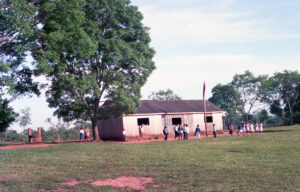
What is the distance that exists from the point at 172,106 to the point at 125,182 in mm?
28863

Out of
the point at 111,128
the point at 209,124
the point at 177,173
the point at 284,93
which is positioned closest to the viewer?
the point at 177,173

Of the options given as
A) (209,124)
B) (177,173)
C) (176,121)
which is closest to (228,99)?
(209,124)

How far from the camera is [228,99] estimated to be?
67188 mm

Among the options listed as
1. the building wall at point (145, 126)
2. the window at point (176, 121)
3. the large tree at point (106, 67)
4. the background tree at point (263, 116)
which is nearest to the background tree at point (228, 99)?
the background tree at point (263, 116)

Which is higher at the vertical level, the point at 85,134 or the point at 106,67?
the point at 106,67

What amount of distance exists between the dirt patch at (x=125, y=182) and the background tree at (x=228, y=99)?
5741 cm

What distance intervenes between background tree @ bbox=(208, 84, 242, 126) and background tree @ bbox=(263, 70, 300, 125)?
5.62 m

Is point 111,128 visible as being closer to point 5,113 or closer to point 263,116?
point 5,113

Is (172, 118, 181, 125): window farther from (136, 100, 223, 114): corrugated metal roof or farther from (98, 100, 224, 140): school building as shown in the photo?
(136, 100, 223, 114): corrugated metal roof

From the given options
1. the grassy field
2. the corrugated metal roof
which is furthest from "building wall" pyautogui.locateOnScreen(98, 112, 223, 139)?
the grassy field

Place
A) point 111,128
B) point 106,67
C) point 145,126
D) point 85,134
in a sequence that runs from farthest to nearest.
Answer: point 111,128
point 145,126
point 85,134
point 106,67

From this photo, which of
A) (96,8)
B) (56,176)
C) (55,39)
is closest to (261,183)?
(56,176)

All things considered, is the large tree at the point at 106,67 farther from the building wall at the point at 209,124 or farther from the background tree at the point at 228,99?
the background tree at the point at 228,99

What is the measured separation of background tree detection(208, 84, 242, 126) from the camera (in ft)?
214
